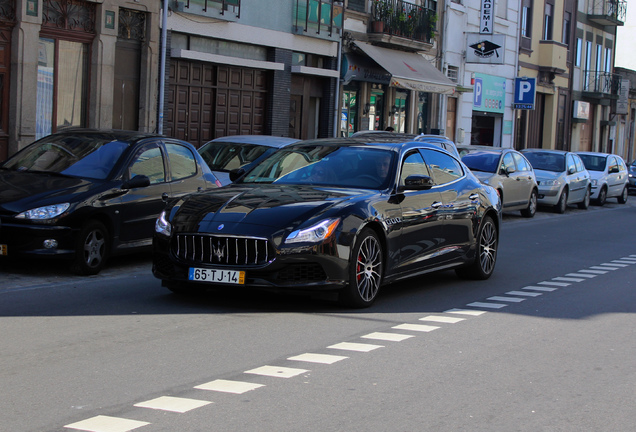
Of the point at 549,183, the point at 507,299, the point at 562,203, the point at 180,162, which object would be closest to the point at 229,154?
the point at 180,162

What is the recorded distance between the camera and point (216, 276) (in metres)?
8.33

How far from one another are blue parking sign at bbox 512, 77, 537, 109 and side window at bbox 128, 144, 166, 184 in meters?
33.6

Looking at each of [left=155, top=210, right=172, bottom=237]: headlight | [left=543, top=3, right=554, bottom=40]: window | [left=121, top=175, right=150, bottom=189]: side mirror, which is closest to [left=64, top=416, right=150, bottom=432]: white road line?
[left=155, top=210, right=172, bottom=237]: headlight

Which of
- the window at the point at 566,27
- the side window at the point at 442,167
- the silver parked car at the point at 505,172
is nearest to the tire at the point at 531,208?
the silver parked car at the point at 505,172

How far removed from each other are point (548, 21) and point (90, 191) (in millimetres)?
41263

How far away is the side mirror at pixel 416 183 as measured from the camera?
9.38m

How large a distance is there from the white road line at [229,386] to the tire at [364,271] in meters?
2.72

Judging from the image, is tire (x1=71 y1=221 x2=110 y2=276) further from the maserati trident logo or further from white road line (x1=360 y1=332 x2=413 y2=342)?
white road line (x1=360 y1=332 x2=413 y2=342)

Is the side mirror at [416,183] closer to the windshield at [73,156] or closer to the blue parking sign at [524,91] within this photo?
the windshield at [73,156]

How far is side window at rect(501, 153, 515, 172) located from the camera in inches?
862

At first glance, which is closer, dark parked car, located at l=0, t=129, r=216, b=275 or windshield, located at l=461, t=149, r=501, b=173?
dark parked car, located at l=0, t=129, r=216, b=275

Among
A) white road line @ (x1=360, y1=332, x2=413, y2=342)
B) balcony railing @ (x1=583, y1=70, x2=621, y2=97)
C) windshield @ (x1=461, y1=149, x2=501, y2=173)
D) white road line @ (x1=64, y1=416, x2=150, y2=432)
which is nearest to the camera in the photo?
white road line @ (x1=64, y1=416, x2=150, y2=432)

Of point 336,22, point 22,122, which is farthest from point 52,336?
point 336,22

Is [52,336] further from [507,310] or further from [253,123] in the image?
[253,123]
